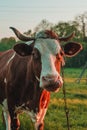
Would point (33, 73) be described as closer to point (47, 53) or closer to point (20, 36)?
point (20, 36)

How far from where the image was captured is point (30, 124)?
369 inches

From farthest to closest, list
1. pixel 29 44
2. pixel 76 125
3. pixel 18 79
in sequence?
pixel 76 125
pixel 18 79
pixel 29 44

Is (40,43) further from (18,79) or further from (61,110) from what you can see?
(61,110)

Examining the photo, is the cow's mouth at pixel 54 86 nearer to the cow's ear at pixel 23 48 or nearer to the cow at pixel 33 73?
the cow at pixel 33 73

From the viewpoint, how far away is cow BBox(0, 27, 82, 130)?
6297 mm

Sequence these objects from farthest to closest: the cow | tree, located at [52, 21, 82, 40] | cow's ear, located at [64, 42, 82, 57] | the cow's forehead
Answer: tree, located at [52, 21, 82, 40] → cow's ear, located at [64, 42, 82, 57] → the cow's forehead → the cow

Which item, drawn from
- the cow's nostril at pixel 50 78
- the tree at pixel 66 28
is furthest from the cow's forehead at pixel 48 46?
the tree at pixel 66 28

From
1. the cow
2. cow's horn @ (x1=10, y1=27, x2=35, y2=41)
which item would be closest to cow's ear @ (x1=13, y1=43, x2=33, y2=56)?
the cow

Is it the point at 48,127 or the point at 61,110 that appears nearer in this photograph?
the point at 48,127

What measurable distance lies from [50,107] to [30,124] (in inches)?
143

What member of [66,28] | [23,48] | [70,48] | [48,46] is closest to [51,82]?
[48,46]

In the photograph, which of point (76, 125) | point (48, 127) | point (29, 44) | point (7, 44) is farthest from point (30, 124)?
point (7, 44)

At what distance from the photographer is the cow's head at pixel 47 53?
6.12m

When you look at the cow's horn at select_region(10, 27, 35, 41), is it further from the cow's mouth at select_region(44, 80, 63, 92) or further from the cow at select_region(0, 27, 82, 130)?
the cow's mouth at select_region(44, 80, 63, 92)
